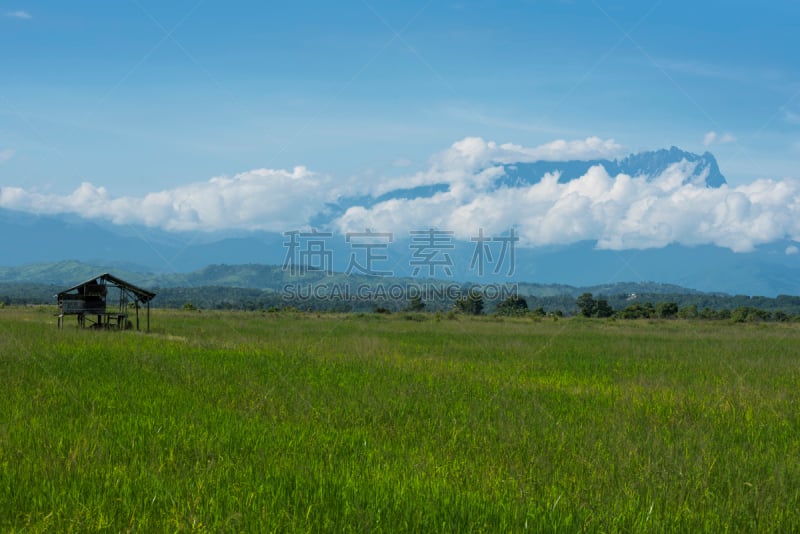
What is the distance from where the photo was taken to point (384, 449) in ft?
27.9

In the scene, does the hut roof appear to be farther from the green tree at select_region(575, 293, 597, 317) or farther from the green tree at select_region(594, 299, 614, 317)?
the green tree at select_region(594, 299, 614, 317)

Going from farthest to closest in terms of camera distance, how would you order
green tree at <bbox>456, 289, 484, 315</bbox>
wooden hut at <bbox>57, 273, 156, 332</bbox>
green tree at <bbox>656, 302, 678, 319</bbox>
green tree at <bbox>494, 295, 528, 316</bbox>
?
green tree at <bbox>456, 289, 484, 315</bbox>
green tree at <bbox>494, 295, 528, 316</bbox>
green tree at <bbox>656, 302, 678, 319</bbox>
wooden hut at <bbox>57, 273, 156, 332</bbox>

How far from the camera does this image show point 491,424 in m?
10.3

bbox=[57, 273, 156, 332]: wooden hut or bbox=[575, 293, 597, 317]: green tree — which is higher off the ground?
bbox=[57, 273, 156, 332]: wooden hut

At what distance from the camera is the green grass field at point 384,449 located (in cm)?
611

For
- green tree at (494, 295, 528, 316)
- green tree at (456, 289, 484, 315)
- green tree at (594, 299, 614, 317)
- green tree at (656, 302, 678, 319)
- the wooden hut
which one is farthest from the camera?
green tree at (456, 289, 484, 315)

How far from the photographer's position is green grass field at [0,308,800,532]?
6105 mm

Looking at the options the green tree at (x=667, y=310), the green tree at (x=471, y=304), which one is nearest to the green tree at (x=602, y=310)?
the green tree at (x=667, y=310)

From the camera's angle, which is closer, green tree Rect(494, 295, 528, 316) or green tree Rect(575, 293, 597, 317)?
green tree Rect(575, 293, 597, 317)

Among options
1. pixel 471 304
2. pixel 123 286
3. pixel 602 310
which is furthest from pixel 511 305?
pixel 123 286

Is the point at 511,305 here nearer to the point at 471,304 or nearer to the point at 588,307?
the point at 471,304

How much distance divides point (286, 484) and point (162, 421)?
150 inches

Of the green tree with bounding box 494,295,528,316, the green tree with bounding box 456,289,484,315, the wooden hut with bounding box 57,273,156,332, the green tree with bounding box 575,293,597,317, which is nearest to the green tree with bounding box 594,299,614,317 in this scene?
the green tree with bounding box 575,293,597,317

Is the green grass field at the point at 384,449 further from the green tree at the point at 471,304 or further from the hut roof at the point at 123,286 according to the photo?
the green tree at the point at 471,304
